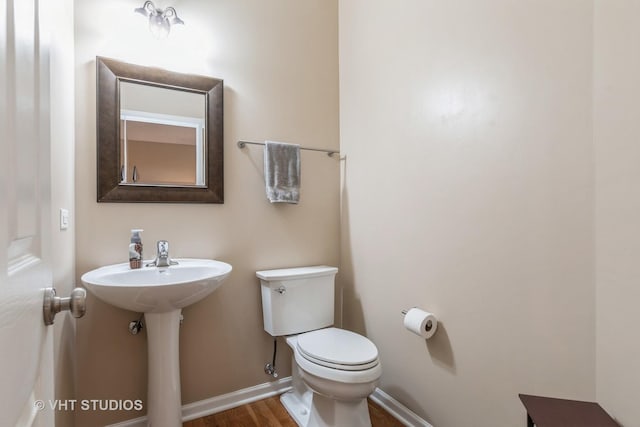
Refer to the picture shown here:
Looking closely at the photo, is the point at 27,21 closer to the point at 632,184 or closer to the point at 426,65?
the point at 632,184

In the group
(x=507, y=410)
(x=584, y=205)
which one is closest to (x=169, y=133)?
(x=584, y=205)

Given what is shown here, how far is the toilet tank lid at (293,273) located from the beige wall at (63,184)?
2.99ft

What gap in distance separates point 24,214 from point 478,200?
1424mm

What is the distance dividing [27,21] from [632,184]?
1403mm

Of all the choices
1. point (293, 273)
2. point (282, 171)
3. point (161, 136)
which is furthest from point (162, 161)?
point (293, 273)

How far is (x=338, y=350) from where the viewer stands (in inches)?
59.1

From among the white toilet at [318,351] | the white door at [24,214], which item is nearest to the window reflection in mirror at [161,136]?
the white toilet at [318,351]

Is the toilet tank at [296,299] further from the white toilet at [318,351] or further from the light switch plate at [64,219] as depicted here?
the light switch plate at [64,219]

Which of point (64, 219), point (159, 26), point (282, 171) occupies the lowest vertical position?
point (64, 219)

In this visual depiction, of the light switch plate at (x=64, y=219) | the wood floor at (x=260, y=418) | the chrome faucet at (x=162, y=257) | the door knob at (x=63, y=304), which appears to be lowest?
the wood floor at (x=260, y=418)

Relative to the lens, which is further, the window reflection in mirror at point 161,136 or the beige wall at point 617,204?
the window reflection in mirror at point 161,136

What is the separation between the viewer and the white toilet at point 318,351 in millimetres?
1387

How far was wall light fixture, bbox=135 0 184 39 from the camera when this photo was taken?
1628 millimetres

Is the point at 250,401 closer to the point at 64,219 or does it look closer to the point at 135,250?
the point at 135,250
